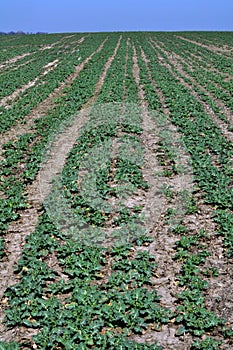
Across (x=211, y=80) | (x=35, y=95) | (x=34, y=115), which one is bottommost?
(x=34, y=115)

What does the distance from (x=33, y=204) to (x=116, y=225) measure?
2.08 metres

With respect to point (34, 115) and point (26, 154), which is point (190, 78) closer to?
point (34, 115)

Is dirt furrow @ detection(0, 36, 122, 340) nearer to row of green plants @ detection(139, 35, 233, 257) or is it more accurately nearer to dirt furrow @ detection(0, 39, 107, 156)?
dirt furrow @ detection(0, 39, 107, 156)

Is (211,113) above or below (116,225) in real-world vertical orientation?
above

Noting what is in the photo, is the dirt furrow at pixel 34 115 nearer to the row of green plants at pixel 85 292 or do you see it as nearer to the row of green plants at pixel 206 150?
the row of green plants at pixel 206 150

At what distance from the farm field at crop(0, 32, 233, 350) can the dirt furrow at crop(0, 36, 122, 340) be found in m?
0.03

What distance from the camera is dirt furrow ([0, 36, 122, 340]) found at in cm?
631

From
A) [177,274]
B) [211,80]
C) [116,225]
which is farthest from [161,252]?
[211,80]

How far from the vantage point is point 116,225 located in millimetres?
7762

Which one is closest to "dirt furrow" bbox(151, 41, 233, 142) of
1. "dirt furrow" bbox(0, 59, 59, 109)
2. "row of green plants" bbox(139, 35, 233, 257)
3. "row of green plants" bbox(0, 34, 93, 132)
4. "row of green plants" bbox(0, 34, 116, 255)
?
"row of green plants" bbox(139, 35, 233, 257)

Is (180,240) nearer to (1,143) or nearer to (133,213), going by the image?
(133,213)

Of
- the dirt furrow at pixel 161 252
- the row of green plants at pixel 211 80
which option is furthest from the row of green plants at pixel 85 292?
the row of green plants at pixel 211 80

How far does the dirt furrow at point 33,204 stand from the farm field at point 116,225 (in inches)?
1.2

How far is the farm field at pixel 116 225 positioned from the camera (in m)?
5.26
